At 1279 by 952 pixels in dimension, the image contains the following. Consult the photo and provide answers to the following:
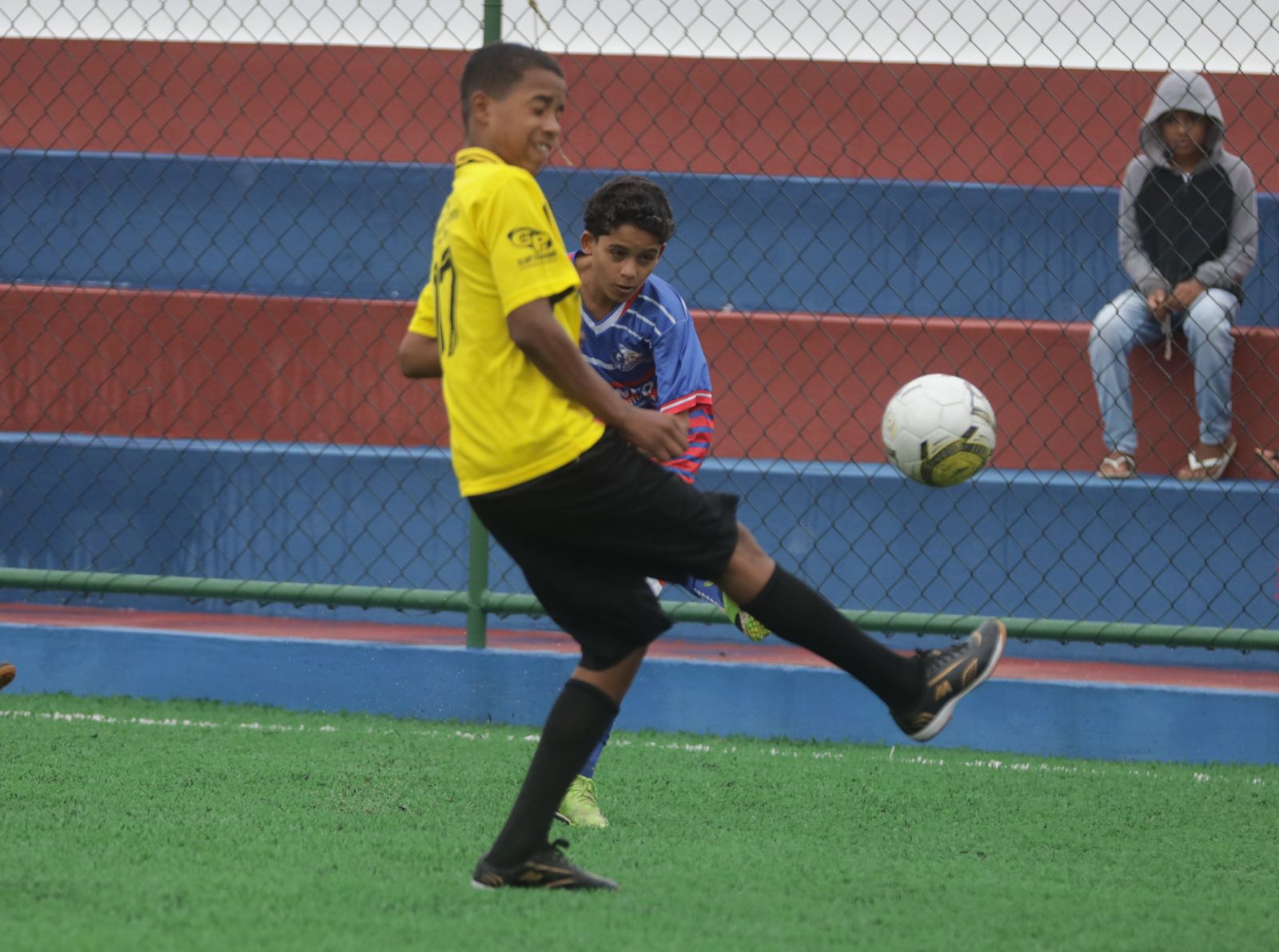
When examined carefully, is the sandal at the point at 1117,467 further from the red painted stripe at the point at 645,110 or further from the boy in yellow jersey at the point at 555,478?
the boy in yellow jersey at the point at 555,478

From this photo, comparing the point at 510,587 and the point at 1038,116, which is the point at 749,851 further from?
the point at 1038,116

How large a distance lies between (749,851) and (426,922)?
2.96 ft

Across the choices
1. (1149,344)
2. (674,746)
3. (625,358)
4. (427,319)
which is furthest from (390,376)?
(427,319)

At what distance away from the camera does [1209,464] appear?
5.95 m

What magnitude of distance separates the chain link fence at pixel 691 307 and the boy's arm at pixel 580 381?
2767mm

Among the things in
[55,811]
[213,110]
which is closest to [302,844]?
[55,811]

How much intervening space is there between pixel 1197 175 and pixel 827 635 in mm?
3879

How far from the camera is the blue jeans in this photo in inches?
226

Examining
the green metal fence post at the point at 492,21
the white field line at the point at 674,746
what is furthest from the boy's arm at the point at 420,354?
the green metal fence post at the point at 492,21

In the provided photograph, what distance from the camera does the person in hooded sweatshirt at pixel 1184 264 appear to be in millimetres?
5785

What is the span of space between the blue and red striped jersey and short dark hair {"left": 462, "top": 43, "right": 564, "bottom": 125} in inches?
37.7

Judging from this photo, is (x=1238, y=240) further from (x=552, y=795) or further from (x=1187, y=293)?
(x=552, y=795)

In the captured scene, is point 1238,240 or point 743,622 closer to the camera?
point 743,622

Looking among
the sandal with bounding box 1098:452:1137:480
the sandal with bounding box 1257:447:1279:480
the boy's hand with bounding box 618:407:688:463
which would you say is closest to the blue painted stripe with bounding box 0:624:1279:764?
the sandal with bounding box 1257:447:1279:480
